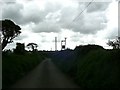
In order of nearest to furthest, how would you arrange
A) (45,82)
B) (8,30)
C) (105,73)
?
(105,73) → (45,82) → (8,30)

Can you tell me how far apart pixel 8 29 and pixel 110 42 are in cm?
2597

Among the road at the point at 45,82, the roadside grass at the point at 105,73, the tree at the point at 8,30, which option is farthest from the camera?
the tree at the point at 8,30

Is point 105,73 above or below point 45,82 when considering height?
above

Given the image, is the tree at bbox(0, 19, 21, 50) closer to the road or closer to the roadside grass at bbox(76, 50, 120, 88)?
the road

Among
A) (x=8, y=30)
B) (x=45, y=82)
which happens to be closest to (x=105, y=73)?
(x=45, y=82)

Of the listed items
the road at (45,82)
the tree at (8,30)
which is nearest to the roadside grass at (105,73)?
the road at (45,82)

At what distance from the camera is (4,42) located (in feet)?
167

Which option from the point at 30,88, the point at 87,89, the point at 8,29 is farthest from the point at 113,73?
the point at 8,29

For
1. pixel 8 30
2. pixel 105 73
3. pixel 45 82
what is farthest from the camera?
pixel 8 30

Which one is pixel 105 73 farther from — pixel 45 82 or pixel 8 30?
pixel 8 30

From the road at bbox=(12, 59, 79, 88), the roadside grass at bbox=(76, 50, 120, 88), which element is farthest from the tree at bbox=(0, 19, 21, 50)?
the roadside grass at bbox=(76, 50, 120, 88)

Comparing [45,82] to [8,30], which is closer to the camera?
[45,82]

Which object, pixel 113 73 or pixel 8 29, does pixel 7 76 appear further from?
pixel 8 29

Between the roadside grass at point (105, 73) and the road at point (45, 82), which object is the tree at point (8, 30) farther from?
the roadside grass at point (105, 73)
